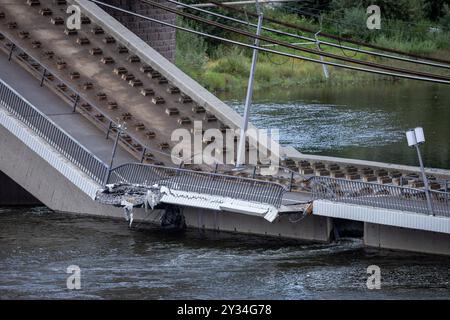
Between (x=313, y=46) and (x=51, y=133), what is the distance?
157 ft

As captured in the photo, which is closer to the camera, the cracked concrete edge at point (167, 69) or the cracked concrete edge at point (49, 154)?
the cracked concrete edge at point (49, 154)

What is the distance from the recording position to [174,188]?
40969 millimetres

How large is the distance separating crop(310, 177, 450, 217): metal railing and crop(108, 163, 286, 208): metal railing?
4.17ft

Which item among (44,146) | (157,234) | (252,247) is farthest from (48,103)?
(252,247)

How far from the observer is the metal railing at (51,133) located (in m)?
42.6

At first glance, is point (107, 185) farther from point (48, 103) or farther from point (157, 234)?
point (48, 103)

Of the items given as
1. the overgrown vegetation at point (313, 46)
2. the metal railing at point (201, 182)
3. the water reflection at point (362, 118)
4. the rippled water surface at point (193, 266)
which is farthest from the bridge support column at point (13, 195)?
the overgrown vegetation at point (313, 46)

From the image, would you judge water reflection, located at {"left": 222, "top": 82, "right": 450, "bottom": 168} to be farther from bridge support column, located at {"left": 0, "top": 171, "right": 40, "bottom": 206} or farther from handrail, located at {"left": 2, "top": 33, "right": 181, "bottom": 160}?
bridge support column, located at {"left": 0, "top": 171, "right": 40, "bottom": 206}

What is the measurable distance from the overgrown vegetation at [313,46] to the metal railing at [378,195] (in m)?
41.6

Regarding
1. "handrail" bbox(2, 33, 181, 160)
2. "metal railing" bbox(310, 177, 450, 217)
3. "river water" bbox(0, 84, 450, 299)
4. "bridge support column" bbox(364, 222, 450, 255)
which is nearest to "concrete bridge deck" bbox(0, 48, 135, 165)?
"handrail" bbox(2, 33, 181, 160)

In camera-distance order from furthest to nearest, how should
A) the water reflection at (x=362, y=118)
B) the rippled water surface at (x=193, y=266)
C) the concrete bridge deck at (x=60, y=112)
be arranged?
1. the water reflection at (x=362, y=118)
2. the concrete bridge deck at (x=60, y=112)
3. the rippled water surface at (x=193, y=266)

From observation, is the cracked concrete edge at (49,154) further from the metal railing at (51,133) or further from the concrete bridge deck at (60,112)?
the concrete bridge deck at (60,112)

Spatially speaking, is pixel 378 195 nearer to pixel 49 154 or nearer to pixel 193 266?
pixel 193 266

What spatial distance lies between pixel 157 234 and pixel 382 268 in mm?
8362
